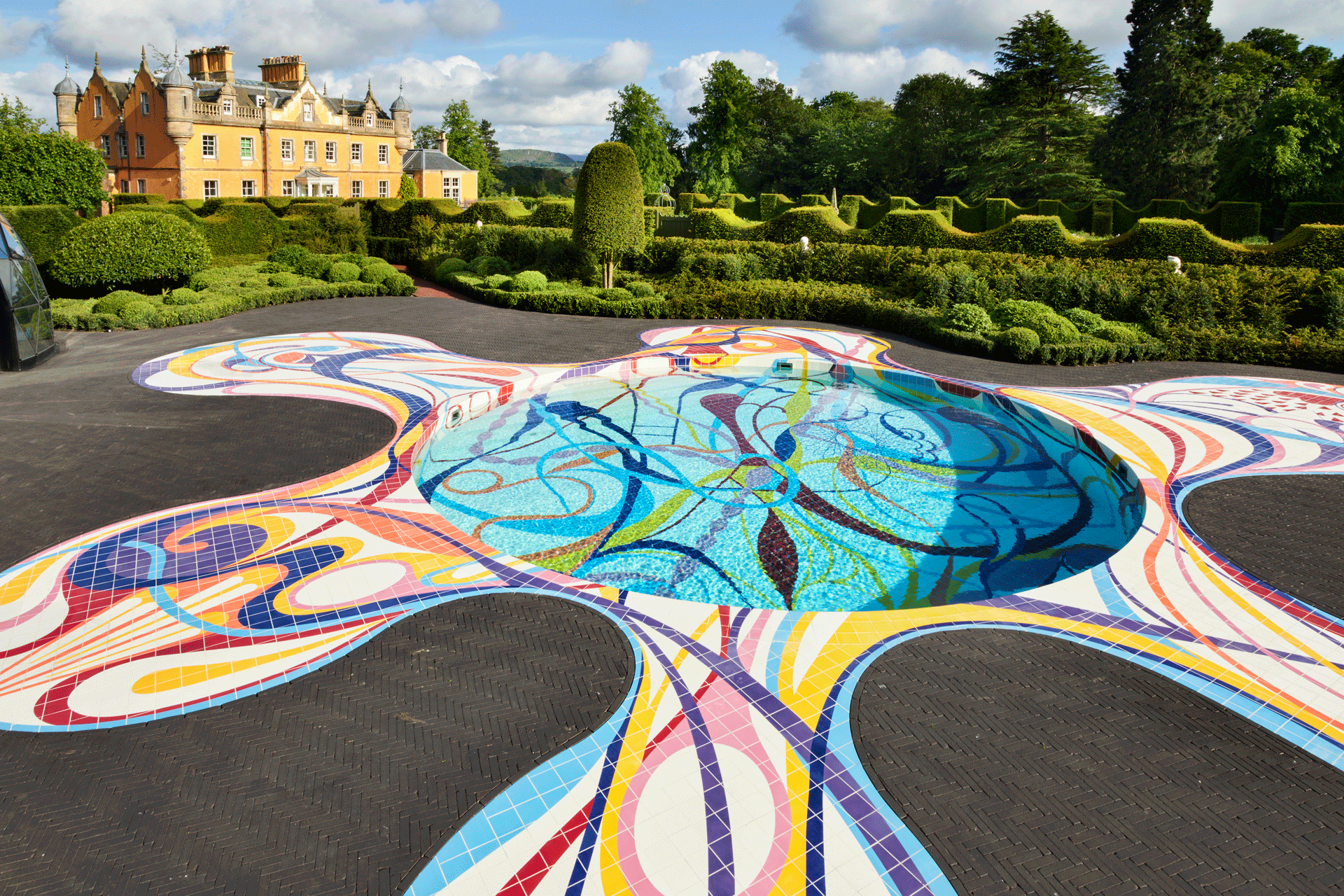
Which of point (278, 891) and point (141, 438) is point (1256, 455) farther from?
point (141, 438)

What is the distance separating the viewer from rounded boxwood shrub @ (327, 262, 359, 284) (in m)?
23.4

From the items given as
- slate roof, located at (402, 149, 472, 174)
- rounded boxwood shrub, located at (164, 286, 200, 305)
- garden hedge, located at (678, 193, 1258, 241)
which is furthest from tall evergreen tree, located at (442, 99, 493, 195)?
rounded boxwood shrub, located at (164, 286, 200, 305)

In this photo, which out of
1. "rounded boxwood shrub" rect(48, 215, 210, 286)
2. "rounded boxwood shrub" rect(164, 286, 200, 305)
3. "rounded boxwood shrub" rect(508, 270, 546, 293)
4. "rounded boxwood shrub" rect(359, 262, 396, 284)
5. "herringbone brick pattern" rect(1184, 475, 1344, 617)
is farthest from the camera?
"rounded boxwood shrub" rect(359, 262, 396, 284)

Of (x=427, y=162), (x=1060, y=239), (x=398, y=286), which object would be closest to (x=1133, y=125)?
(x=1060, y=239)

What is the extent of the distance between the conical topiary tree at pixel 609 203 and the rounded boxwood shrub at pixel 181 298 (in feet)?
31.1

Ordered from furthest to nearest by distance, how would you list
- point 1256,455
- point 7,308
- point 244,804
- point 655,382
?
point 655,382 < point 7,308 < point 1256,455 < point 244,804

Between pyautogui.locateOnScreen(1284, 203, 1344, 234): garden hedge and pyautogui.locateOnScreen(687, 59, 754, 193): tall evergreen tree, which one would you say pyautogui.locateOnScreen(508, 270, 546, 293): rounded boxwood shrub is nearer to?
pyautogui.locateOnScreen(1284, 203, 1344, 234): garden hedge

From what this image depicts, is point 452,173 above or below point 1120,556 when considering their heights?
above

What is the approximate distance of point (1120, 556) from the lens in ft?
23.4

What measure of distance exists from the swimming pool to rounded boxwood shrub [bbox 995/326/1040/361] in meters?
2.44

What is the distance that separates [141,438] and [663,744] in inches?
340

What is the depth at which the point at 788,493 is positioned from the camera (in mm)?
9859

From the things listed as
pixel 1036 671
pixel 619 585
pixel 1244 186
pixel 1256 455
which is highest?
pixel 1244 186

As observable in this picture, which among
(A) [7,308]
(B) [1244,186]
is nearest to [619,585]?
(A) [7,308]
